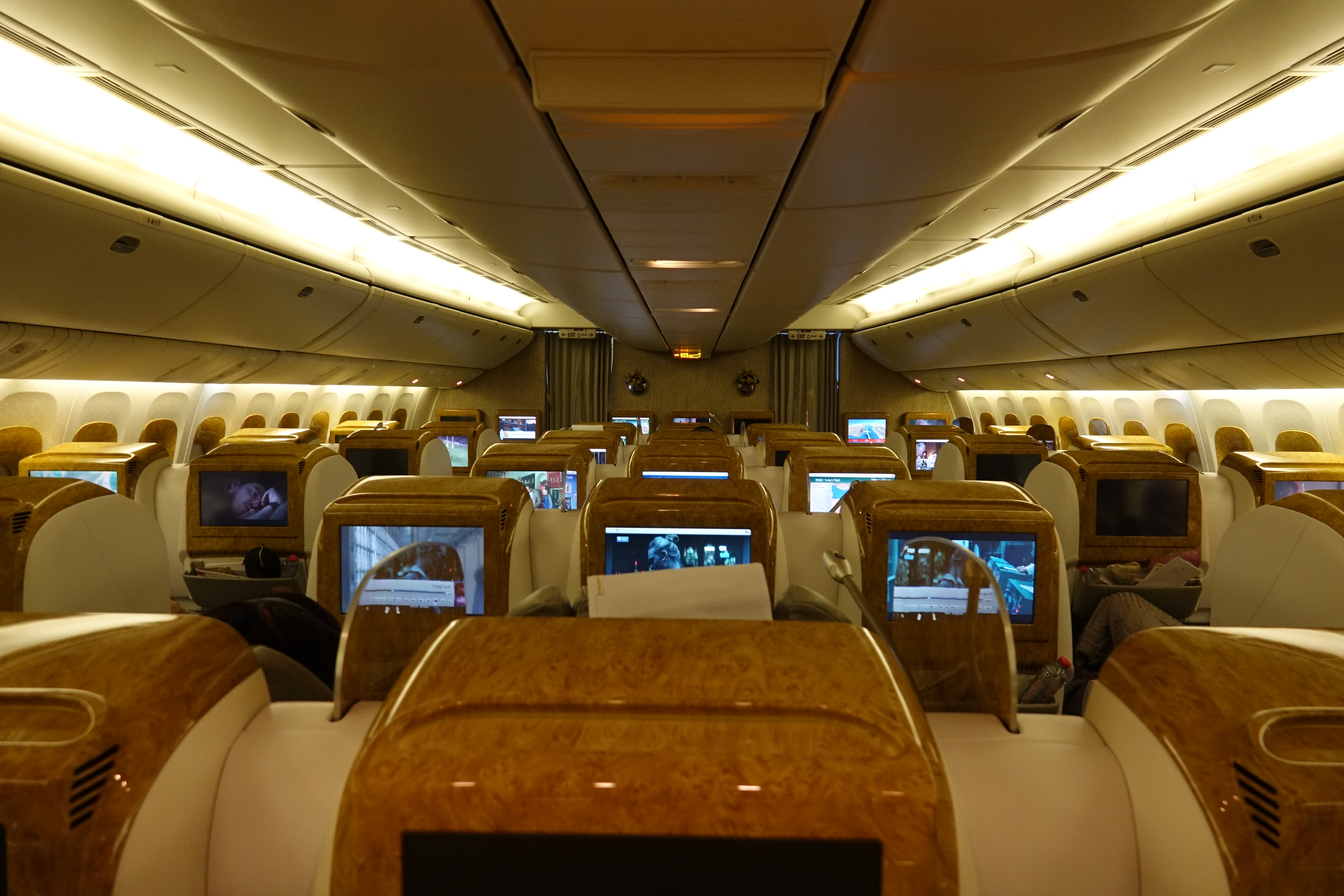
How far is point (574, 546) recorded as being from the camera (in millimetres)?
2760

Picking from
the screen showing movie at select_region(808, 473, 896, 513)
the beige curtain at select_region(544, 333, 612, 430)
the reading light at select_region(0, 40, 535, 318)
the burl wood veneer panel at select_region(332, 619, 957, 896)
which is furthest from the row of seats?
the beige curtain at select_region(544, 333, 612, 430)

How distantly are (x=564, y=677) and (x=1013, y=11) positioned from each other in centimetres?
227

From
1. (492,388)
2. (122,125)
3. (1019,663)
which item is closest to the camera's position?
(1019,663)

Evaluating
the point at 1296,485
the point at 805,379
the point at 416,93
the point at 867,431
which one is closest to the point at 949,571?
the point at 416,93

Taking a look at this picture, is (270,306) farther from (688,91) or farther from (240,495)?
(688,91)

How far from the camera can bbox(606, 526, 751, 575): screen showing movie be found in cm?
258

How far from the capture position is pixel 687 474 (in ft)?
14.9

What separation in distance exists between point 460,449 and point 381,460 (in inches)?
83.6

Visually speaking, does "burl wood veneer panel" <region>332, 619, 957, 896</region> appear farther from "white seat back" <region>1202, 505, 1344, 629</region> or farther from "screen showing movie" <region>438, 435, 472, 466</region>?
"screen showing movie" <region>438, 435, 472, 466</region>

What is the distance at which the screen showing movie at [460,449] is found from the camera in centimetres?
976

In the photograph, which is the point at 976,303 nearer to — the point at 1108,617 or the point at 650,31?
the point at 1108,617

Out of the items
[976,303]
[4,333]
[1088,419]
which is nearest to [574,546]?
[4,333]

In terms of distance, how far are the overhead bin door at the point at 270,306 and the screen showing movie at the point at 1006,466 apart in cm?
703

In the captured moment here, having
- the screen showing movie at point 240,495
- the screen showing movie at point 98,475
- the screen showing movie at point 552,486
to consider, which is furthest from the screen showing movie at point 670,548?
the screen showing movie at point 98,475
